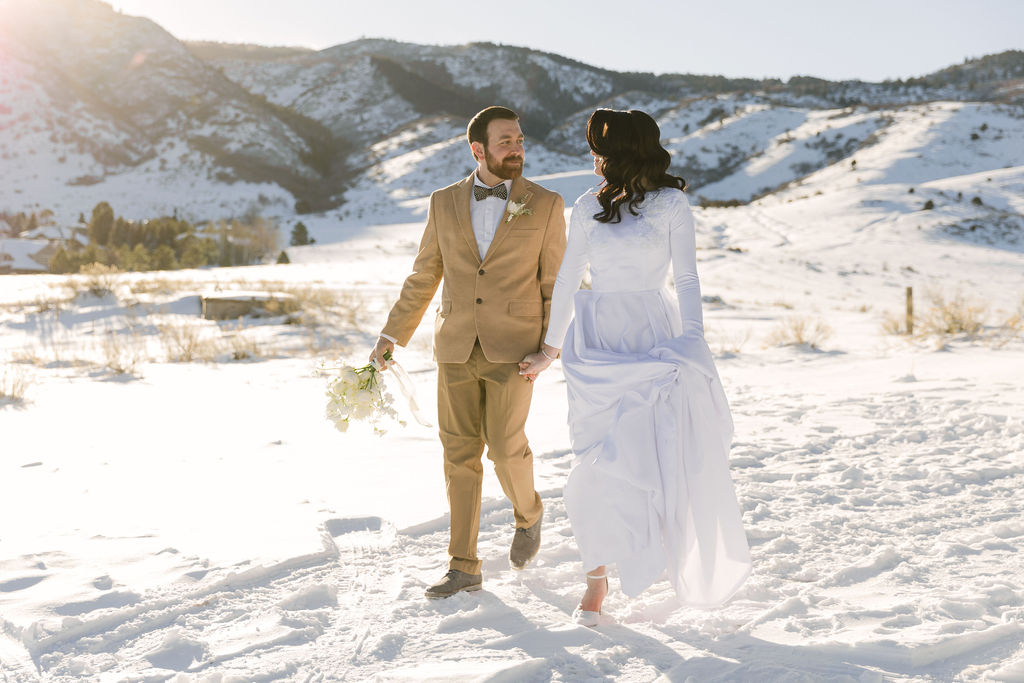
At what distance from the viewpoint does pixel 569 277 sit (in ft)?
9.58

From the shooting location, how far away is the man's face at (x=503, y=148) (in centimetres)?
307

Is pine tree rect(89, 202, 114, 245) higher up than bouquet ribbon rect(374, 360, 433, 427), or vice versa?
pine tree rect(89, 202, 114, 245)

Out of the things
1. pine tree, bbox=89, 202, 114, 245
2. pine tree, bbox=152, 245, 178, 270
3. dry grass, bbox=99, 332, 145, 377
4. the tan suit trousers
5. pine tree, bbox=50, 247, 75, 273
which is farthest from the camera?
pine tree, bbox=89, 202, 114, 245

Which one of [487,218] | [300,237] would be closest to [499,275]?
[487,218]

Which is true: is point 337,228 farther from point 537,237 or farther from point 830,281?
point 537,237

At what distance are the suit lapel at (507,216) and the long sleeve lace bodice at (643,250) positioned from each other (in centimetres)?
30

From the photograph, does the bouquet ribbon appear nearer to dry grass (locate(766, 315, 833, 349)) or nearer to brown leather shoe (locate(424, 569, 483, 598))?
brown leather shoe (locate(424, 569, 483, 598))

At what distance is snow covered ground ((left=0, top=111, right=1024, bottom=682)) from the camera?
257cm

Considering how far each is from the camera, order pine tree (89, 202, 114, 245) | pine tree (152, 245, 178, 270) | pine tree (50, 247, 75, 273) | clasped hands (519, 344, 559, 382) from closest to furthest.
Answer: clasped hands (519, 344, 559, 382) < pine tree (152, 245, 178, 270) < pine tree (50, 247, 75, 273) < pine tree (89, 202, 114, 245)

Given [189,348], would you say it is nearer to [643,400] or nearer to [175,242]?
[643,400]

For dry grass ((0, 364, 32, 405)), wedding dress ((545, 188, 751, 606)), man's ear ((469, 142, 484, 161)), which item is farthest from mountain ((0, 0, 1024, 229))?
wedding dress ((545, 188, 751, 606))

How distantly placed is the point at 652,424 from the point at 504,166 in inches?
48.7

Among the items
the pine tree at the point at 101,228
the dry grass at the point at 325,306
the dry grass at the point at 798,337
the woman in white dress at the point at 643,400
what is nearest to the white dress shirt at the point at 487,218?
the woman in white dress at the point at 643,400

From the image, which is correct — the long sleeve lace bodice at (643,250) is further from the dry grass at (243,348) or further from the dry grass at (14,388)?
the dry grass at (243,348)
